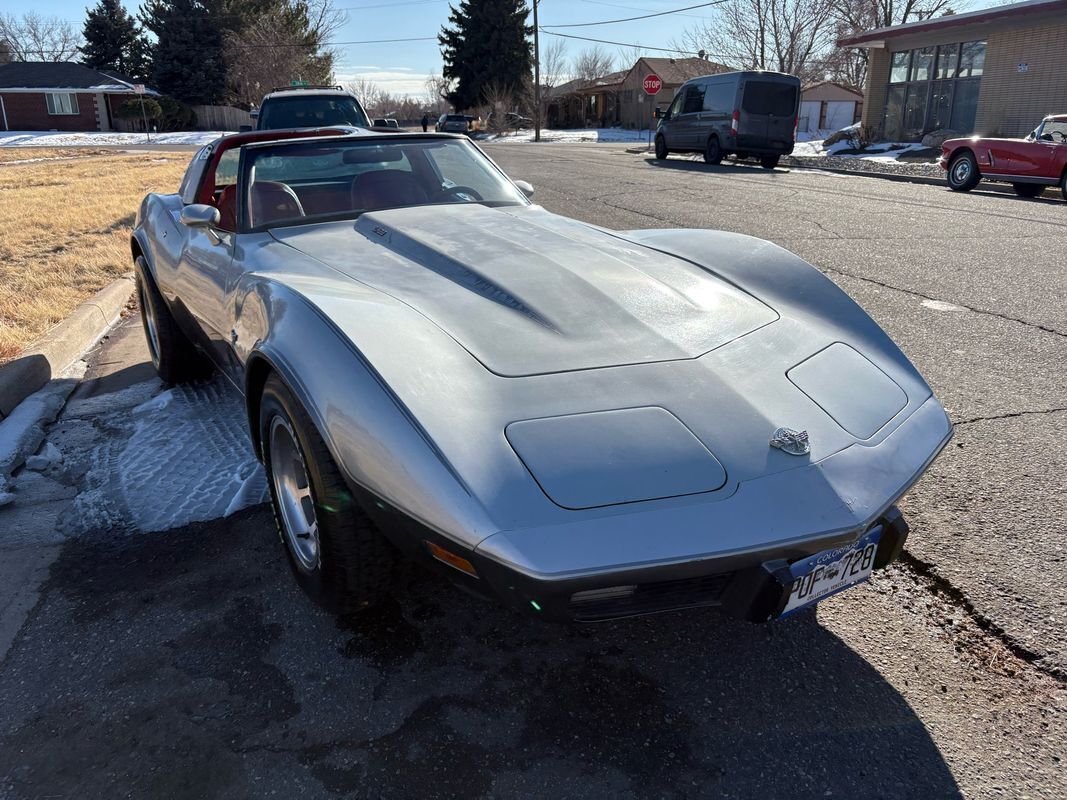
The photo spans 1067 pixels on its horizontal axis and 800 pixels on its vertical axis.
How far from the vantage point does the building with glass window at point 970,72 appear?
806 inches

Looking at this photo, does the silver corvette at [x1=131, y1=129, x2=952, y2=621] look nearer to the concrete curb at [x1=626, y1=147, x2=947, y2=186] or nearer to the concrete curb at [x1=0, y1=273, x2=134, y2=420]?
the concrete curb at [x1=0, y1=273, x2=134, y2=420]

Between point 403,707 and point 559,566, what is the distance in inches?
28.1

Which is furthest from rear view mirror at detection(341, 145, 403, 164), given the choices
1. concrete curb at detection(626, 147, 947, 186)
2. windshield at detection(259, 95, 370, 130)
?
concrete curb at detection(626, 147, 947, 186)

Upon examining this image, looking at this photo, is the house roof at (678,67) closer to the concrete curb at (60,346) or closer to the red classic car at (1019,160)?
the red classic car at (1019,160)

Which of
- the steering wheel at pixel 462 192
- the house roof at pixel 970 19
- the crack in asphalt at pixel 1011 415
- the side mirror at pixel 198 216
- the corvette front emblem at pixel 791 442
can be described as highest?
the house roof at pixel 970 19

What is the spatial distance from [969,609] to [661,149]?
20.9 m

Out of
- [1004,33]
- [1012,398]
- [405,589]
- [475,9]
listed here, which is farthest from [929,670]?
[475,9]

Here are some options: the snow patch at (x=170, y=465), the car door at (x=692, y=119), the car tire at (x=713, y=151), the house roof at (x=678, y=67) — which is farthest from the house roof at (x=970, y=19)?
the house roof at (x=678, y=67)

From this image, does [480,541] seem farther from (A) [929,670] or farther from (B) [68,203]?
(B) [68,203]

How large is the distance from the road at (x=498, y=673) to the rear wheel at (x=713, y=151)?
17.1 meters

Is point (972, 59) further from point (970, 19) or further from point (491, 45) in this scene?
point (491, 45)

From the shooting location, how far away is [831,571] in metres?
1.80

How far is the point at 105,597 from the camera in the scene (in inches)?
97.9

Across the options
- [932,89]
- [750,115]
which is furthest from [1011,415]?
[932,89]
